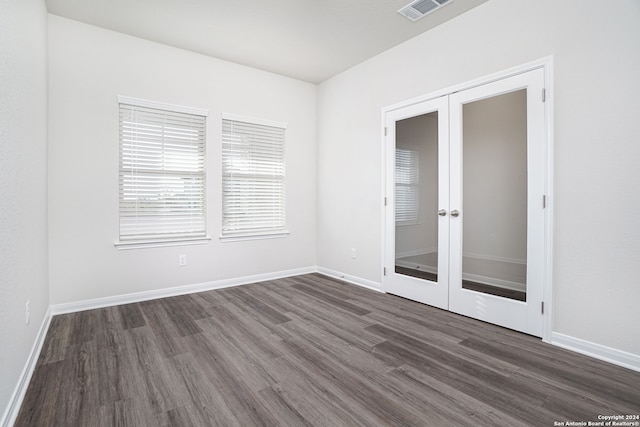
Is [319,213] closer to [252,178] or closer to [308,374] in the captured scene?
[252,178]

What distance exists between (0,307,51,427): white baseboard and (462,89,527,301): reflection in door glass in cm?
330

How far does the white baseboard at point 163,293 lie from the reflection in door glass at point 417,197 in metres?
1.82

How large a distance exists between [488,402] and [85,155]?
3.96 m

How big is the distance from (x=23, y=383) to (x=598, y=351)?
3.70m

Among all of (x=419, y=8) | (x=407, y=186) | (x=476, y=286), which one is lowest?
(x=476, y=286)

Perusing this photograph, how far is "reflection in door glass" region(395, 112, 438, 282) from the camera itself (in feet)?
10.9

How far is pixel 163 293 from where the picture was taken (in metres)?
3.65

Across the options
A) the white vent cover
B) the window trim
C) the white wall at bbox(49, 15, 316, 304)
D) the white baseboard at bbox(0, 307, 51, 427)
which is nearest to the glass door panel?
the white vent cover

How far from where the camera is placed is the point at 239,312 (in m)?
3.15

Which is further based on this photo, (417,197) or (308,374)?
(417,197)

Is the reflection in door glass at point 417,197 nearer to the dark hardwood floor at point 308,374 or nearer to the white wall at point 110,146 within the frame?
the dark hardwood floor at point 308,374

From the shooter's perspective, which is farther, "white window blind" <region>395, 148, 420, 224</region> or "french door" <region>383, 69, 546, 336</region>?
"white window blind" <region>395, 148, 420, 224</region>

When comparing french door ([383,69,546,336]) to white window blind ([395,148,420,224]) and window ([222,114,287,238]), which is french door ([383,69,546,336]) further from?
window ([222,114,287,238])

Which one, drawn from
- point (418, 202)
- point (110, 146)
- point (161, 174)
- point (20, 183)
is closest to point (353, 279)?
point (418, 202)
